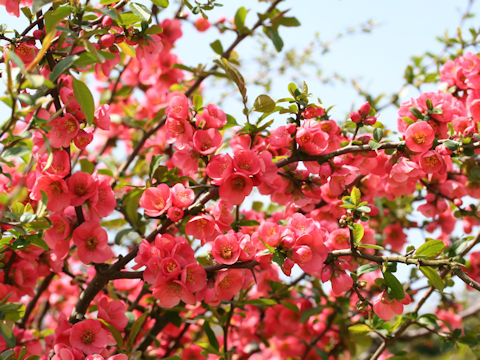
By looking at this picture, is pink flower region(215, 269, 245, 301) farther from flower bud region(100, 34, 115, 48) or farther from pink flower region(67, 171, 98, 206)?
flower bud region(100, 34, 115, 48)

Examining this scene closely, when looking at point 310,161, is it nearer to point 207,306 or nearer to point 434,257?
point 434,257

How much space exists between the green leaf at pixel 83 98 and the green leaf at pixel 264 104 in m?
0.41

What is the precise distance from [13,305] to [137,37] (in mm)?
715

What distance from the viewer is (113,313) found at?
1220 mm

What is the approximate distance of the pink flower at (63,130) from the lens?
1022 millimetres

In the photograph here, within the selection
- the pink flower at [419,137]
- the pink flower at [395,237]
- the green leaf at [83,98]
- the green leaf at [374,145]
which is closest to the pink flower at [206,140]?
the green leaf at [83,98]

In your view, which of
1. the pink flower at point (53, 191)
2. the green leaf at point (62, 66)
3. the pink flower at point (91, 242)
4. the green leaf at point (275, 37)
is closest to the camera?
the green leaf at point (62, 66)

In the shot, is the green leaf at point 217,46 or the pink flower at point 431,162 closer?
the pink flower at point 431,162

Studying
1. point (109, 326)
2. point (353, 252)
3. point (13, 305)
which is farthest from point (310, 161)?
point (13, 305)

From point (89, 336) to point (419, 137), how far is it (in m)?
0.97

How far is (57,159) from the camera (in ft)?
3.46

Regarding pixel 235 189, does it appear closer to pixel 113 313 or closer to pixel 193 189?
pixel 193 189

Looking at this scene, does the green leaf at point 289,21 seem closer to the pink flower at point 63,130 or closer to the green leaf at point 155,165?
the green leaf at point 155,165

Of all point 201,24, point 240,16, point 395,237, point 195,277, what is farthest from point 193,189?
point 395,237
